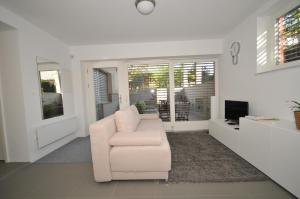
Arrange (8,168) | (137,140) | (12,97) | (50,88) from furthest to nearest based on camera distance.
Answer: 1. (50,88)
2. (12,97)
3. (8,168)
4. (137,140)

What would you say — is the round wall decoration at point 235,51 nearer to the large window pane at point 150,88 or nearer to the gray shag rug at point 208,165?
the large window pane at point 150,88

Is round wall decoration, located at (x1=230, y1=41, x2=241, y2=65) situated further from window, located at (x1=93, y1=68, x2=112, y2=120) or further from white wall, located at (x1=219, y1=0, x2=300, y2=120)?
window, located at (x1=93, y1=68, x2=112, y2=120)

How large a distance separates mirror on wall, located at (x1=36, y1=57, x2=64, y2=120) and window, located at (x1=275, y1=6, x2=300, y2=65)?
4176 mm

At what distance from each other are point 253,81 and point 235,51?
899mm

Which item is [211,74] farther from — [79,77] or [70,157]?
[70,157]

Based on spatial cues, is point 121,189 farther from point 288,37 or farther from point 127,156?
point 288,37

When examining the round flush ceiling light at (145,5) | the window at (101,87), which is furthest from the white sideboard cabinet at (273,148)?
the window at (101,87)

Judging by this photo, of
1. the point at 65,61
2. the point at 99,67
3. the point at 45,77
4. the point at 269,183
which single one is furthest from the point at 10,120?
the point at 269,183

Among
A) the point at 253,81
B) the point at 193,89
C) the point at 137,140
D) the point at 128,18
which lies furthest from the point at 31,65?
the point at 253,81

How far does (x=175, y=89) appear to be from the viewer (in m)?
4.32

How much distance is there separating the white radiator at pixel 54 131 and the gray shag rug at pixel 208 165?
2.39 metres

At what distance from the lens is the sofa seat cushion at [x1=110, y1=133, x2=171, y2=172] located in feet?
5.90

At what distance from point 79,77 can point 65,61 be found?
0.50 meters

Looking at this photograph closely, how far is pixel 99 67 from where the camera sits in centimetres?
421
